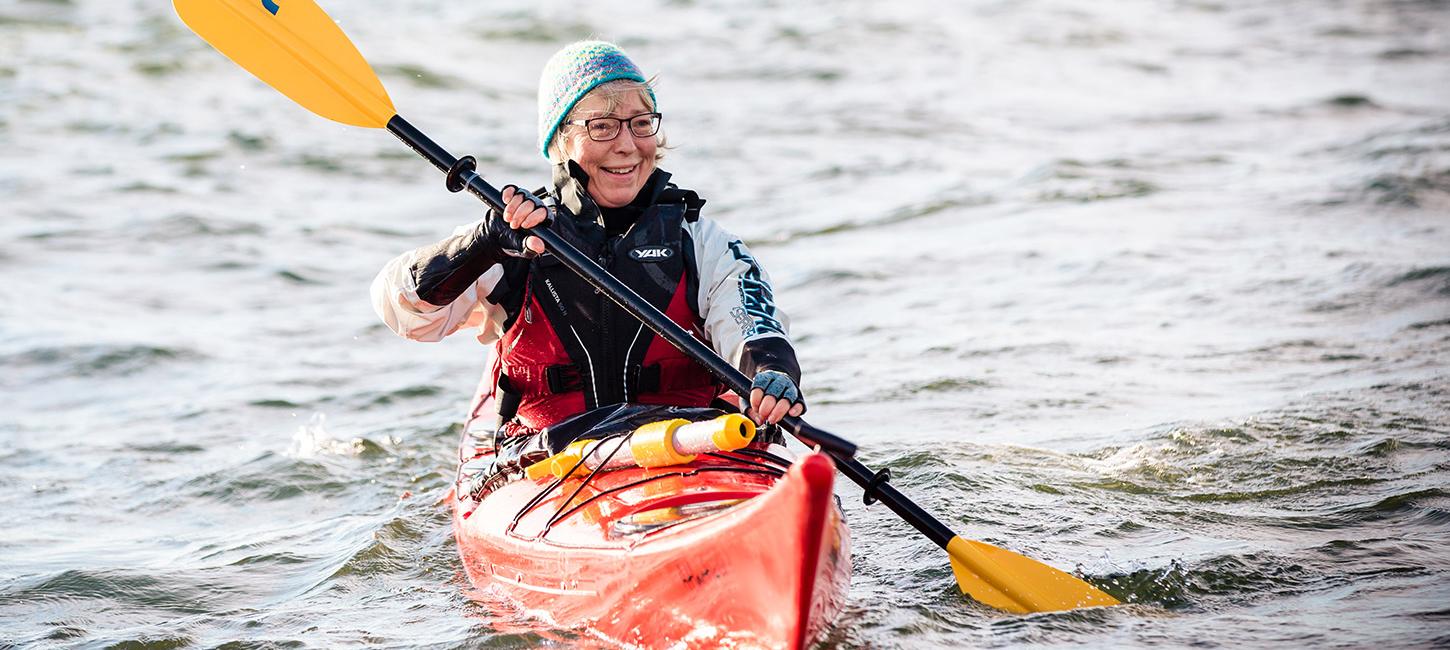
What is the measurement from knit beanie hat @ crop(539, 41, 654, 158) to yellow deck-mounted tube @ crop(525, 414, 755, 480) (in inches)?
34.4

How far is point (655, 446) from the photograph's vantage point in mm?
3572

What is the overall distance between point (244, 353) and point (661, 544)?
5086 millimetres

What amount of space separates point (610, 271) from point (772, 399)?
0.75 meters

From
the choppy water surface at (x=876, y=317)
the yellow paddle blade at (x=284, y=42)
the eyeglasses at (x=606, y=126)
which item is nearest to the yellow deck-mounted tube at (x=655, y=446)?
the choppy water surface at (x=876, y=317)

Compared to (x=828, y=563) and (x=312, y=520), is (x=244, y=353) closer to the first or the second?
(x=312, y=520)

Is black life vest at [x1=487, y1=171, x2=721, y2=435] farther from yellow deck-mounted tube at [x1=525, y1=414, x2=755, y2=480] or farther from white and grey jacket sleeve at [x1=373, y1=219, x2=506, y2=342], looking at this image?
yellow deck-mounted tube at [x1=525, y1=414, x2=755, y2=480]

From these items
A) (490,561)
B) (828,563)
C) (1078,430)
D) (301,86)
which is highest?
(301,86)

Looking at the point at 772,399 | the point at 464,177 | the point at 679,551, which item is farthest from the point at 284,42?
the point at 679,551

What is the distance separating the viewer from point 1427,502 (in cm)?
441

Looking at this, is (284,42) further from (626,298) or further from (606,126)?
(626,298)

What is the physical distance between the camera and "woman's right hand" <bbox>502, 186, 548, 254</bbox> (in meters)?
3.65

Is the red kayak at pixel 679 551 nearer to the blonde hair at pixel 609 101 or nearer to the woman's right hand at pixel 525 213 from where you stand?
the woman's right hand at pixel 525 213

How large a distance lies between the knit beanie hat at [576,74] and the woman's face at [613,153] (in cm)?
3

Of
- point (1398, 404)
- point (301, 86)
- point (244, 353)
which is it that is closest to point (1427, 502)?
point (1398, 404)
